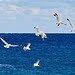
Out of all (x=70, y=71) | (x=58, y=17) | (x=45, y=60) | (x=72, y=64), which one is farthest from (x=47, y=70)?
(x=58, y=17)

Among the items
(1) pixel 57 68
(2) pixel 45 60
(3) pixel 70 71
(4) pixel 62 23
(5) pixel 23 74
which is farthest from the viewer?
(2) pixel 45 60

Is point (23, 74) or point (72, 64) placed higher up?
point (72, 64)

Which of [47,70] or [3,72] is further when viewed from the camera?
[47,70]

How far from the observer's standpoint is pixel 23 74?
9400 centimetres

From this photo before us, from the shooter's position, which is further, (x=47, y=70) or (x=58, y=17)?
(x=47, y=70)

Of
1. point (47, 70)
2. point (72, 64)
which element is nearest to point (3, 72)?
point (47, 70)

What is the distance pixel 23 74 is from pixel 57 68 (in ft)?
53.5

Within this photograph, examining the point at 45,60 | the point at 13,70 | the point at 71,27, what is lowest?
the point at 71,27

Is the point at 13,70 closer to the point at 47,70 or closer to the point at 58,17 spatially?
the point at 47,70

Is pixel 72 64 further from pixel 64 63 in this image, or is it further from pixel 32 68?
pixel 32 68

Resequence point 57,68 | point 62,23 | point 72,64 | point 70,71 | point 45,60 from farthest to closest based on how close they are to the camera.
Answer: point 45,60, point 72,64, point 57,68, point 70,71, point 62,23

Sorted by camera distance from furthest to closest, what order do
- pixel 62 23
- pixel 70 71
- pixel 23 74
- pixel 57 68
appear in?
1. pixel 57 68
2. pixel 70 71
3. pixel 23 74
4. pixel 62 23

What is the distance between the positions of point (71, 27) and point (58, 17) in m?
2.15

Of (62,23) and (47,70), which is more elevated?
(47,70)
